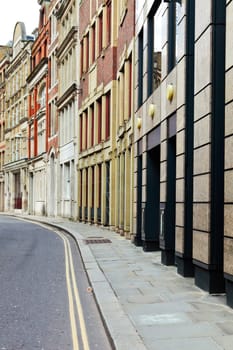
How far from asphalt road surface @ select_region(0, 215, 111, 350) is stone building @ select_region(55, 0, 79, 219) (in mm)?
19889

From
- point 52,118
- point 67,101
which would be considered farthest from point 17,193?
point 67,101

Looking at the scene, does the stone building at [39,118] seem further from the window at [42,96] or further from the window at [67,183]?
the window at [67,183]

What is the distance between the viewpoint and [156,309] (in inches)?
295

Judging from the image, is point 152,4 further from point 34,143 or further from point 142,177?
point 34,143

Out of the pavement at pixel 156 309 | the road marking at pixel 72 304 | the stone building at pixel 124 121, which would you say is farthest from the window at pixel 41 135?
the pavement at pixel 156 309

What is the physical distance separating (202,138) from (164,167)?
11.5ft

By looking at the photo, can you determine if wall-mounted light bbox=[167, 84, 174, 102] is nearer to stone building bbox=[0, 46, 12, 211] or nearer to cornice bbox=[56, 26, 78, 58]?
cornice bbox=[56, 26, 78, 58]

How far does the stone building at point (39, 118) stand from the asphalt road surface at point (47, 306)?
2967cm

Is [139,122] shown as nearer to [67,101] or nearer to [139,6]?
[139,6]

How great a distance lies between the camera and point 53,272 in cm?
1195

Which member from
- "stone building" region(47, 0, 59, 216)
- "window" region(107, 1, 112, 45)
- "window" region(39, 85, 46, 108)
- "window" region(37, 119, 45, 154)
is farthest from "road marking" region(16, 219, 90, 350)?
"window" region(39, 85, 46, 108)

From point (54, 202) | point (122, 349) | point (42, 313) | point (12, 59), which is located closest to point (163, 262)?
point (42, 313)

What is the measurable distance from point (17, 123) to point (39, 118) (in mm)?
9695

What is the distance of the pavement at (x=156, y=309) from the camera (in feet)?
19.2
